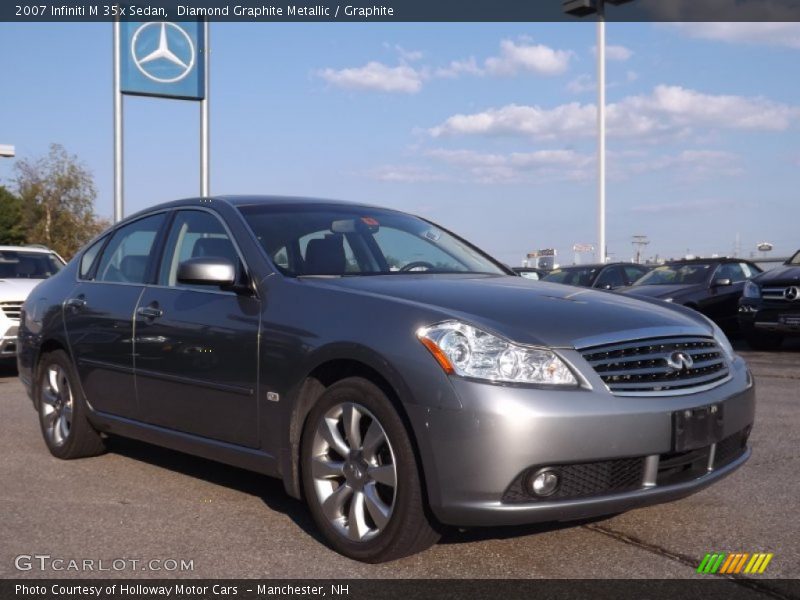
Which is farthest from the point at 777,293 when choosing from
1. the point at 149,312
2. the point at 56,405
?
the point at 149,312

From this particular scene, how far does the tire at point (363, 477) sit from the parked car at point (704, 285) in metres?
10.8

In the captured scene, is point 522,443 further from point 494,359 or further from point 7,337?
point 7,337

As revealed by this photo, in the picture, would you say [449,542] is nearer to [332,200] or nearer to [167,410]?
[167,410]

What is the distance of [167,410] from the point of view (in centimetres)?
499

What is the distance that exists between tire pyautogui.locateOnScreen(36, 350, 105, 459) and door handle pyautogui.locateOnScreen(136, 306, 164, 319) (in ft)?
3.12

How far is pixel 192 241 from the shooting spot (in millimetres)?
5273

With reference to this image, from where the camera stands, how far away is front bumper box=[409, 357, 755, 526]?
348 centimetres

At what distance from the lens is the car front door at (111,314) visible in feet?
17.6

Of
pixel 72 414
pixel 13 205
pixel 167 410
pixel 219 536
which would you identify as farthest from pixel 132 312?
pixel 13 205

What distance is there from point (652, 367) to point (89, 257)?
397 cm

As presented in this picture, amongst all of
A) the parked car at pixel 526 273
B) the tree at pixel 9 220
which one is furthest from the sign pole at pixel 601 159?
the tree at pixel 9 220

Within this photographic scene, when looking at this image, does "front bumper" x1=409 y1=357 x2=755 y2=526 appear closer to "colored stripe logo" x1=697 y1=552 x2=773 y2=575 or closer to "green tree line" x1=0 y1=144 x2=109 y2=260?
"colored stripe logo" x1=697 y1=552 x2=773 y2=575

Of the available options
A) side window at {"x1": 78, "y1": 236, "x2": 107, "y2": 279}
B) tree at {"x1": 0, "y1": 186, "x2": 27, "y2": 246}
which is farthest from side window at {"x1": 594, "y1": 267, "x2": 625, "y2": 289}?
tree at {"x1": 0, "y1": 186, "x2": 27, "y2": 246}

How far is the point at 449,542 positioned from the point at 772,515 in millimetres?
1545
